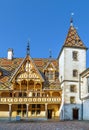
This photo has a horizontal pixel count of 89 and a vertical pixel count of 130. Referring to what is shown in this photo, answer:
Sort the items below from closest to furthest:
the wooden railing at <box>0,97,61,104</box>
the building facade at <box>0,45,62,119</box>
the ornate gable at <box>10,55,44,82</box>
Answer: the wooden railing at <box>0,97,61,104</box>
the building facade at <box>0,45,62,119</box>
the ornate gable at <box>10,55,44,82</box>

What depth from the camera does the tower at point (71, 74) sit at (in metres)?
35.3

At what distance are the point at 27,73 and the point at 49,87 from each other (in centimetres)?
377

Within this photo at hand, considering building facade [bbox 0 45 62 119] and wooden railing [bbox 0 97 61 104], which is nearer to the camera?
wooden railing [bbox 0 97 61 104]

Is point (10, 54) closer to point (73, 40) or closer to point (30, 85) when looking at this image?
point (30, 85)

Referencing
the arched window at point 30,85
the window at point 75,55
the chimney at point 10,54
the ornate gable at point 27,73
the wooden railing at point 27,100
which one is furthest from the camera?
the chimney at point 10,54

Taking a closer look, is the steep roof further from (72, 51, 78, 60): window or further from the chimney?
(72, 51, 78, 60): window

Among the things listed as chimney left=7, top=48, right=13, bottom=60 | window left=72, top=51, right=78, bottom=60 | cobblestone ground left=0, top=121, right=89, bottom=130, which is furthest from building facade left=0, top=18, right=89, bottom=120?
cobblestone ground left=0, top=121, right=89, bottom=130

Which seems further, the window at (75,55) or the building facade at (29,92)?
the window at (75,55)

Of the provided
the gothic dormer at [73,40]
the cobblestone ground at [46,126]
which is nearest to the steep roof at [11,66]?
the gothic dormer at [73,40]

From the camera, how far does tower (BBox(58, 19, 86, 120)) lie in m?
35.3

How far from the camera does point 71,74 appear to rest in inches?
1436

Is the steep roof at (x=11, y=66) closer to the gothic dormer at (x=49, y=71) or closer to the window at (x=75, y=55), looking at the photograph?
the gothic dormer at (x=49, y=71)

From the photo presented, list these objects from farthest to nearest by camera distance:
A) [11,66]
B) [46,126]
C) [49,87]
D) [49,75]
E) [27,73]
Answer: [11,66] < [49,75] < [27,73] < [49,87] < [46,126]

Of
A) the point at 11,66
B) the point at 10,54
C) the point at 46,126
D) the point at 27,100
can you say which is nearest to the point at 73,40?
the point at 11,66
